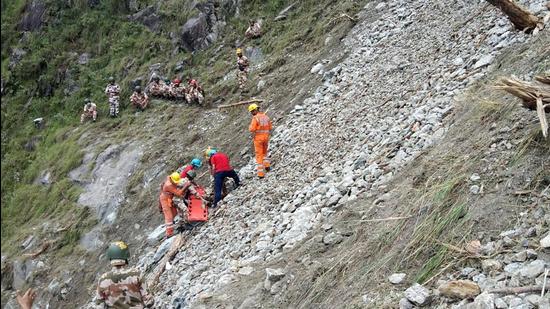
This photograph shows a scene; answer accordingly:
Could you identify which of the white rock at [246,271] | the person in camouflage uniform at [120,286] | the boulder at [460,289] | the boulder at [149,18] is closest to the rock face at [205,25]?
the boulder at [149,18]

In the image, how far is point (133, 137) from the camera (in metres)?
16.3

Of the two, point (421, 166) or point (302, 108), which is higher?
point (421, 166)

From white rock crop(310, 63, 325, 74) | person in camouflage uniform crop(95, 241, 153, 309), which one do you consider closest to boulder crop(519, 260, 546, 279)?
person in camouflage uniform crop(95, 241, 153, 309)

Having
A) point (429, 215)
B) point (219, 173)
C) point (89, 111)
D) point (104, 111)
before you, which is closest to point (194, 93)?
point (104, 111)

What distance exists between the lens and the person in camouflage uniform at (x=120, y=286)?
6.00 meters

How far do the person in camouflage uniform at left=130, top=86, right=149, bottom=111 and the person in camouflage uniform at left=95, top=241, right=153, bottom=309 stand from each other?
12374 millimetres

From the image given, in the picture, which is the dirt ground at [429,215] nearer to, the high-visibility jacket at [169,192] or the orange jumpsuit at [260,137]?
the orange jumpsuit at [260,137]

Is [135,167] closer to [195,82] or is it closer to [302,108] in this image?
[195,82]

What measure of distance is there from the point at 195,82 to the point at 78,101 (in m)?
6.23

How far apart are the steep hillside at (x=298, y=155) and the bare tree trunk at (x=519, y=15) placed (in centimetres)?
24

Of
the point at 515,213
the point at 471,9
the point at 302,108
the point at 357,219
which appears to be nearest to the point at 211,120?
the point at 302,108

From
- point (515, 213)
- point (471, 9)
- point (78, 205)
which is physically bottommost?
point (78, 205)

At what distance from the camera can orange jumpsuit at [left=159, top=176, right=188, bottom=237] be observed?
10028 mm

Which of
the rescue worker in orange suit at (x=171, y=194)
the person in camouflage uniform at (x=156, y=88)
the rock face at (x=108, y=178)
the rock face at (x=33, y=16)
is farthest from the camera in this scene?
the rock face at (x=33, y=16)
